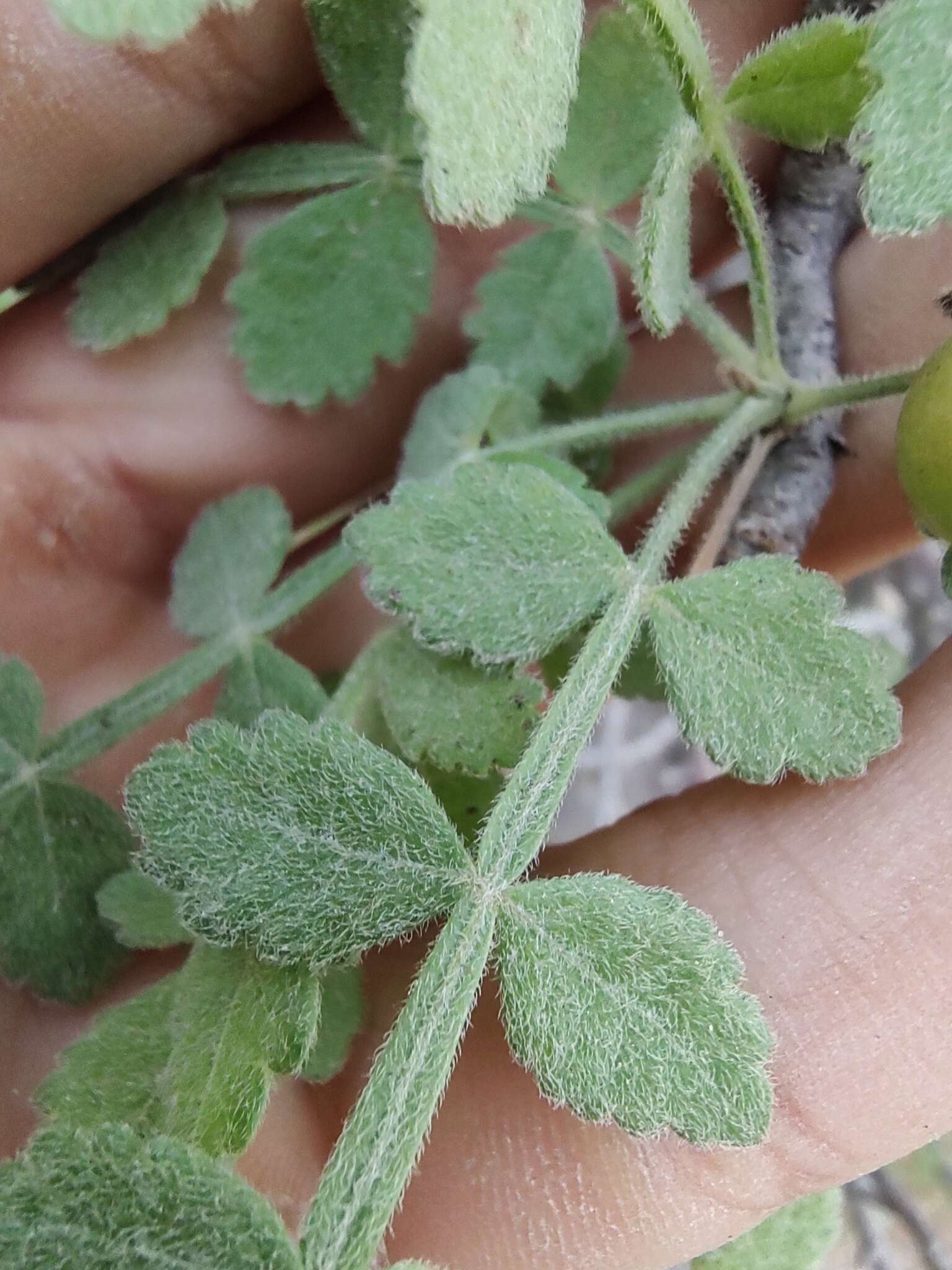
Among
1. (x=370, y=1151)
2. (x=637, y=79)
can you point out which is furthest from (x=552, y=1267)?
(x=637, y=79)

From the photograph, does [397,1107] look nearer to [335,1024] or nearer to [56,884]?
[335,1024]

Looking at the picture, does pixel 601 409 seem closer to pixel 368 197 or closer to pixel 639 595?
pixel 368 197

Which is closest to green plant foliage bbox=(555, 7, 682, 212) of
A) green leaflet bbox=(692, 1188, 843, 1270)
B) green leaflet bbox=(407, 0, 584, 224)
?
green leaflet bbox=(407, 0, 584, 224)

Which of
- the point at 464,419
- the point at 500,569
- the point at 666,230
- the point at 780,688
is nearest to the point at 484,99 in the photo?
the point at 666,230

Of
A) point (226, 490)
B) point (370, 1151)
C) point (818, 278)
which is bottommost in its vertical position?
point (370, 1151)

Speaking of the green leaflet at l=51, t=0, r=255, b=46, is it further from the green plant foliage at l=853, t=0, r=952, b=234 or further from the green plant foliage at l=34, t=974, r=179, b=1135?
the green plant foliage at l=34, t=974, r=179, b=1135

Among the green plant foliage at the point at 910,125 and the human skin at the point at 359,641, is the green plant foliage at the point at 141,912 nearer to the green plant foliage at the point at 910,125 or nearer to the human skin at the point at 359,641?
the human skin at the point at 359,641
